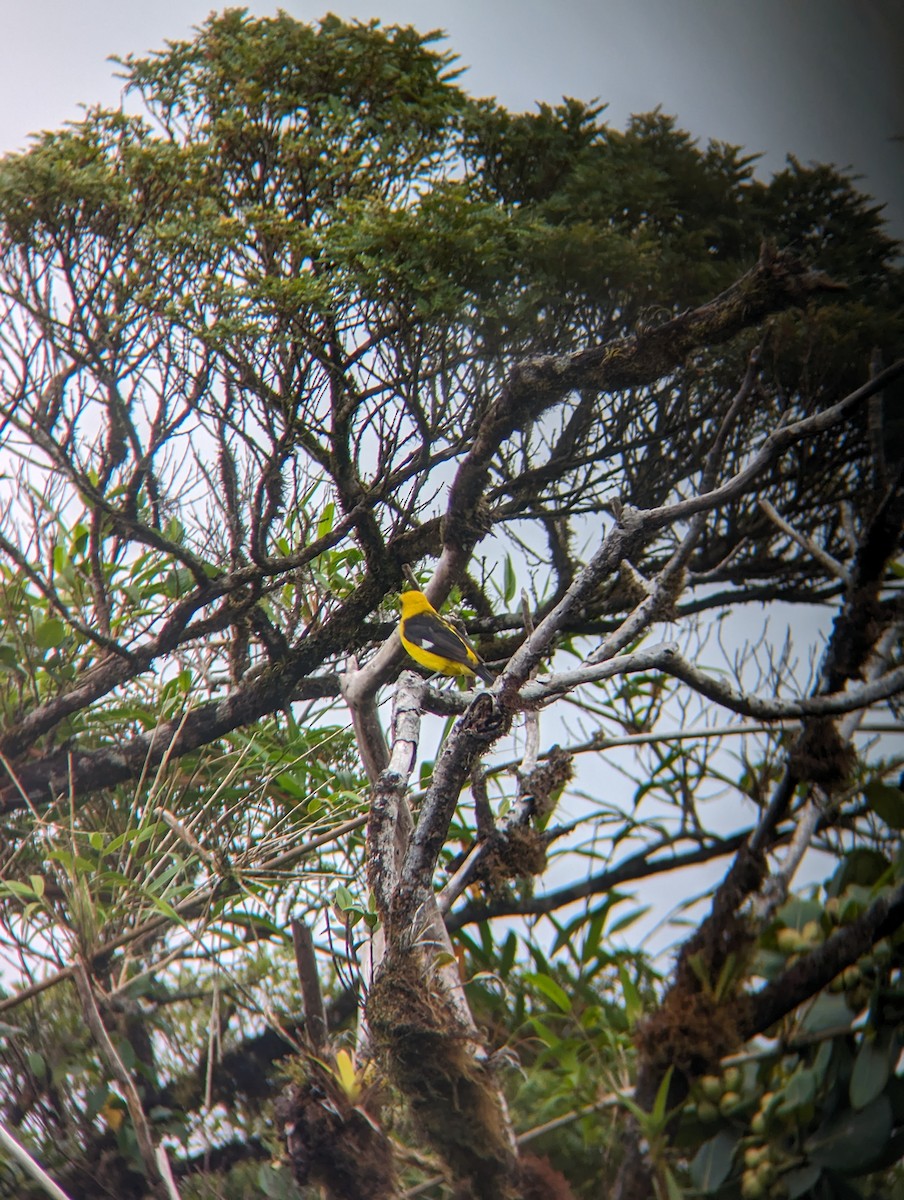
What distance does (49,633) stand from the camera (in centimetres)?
135

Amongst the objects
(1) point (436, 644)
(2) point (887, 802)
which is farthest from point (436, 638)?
(2) point (887, 802)

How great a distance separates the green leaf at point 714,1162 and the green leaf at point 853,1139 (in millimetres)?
66

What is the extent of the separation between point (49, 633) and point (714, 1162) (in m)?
1.01

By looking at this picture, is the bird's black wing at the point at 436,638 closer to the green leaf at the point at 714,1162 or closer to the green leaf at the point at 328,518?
the green leaf at the point at 328,518

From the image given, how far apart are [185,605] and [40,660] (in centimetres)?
21

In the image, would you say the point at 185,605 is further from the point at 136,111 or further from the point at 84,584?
the point at 136,111

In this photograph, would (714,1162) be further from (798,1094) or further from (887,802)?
(887,802)

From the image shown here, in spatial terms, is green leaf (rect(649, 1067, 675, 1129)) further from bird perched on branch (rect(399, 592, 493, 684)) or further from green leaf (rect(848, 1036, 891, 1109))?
bird perched on branch (rect(399, 592, 493, 684))

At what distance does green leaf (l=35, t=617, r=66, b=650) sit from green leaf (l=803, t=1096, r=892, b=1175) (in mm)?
1057

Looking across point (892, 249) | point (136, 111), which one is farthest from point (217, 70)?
point (892, 249)

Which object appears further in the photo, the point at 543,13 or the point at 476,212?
the point at 543,13

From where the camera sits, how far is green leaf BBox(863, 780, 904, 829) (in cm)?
105

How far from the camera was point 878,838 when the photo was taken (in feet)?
3.47

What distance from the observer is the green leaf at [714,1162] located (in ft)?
2.93
